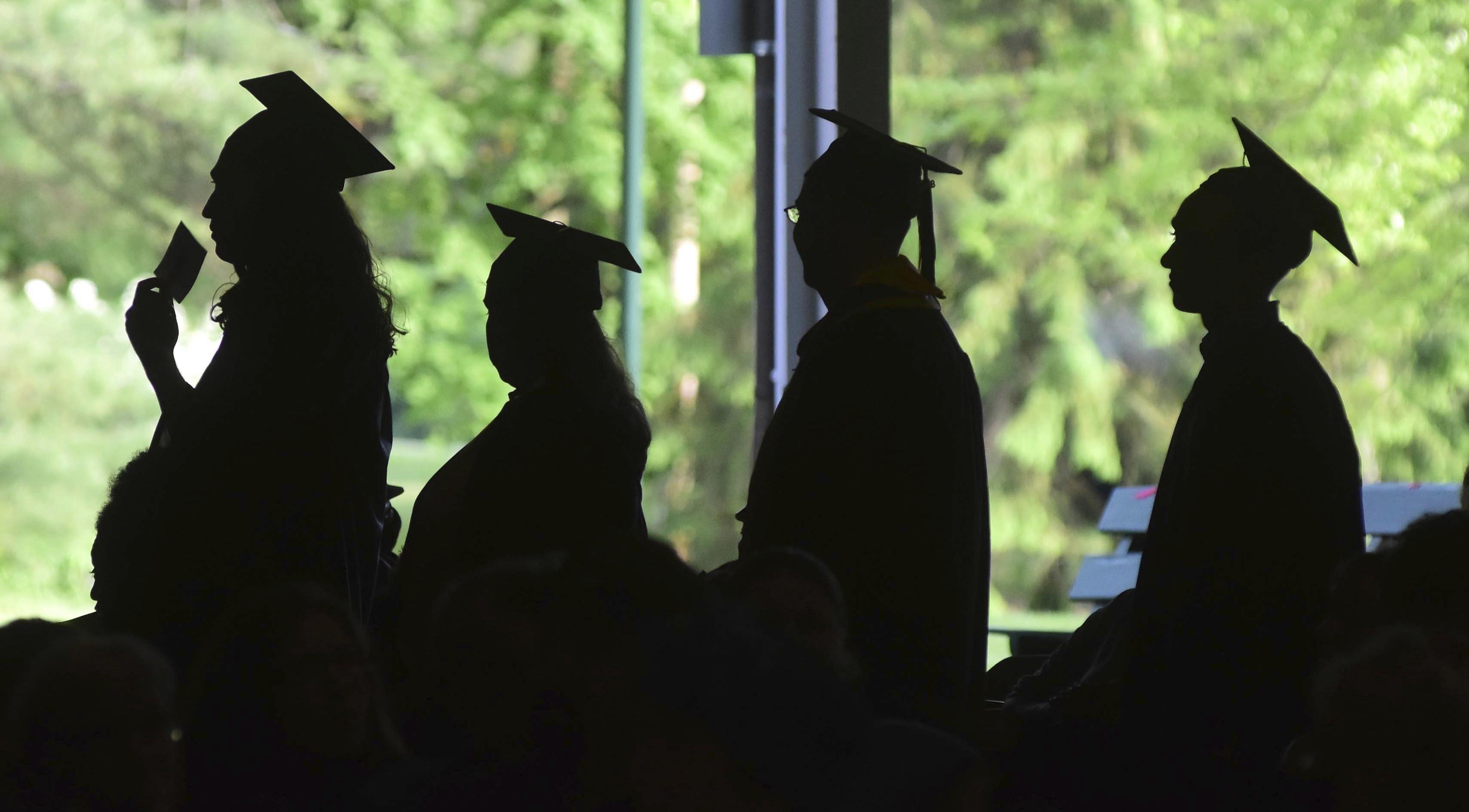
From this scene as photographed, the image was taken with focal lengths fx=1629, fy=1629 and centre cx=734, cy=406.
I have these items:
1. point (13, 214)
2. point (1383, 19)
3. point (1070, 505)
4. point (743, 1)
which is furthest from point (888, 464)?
point (13, 214)

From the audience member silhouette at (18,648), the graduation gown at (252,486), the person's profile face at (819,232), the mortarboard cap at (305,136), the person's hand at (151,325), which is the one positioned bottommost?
the audience member silhouette at (18,648)

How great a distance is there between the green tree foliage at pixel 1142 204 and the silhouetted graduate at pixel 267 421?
7683mm

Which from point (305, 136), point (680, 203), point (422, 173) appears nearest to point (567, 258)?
point (305, 136)

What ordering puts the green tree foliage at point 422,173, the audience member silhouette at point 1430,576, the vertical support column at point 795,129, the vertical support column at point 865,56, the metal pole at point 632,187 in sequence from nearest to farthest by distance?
1. the audience member silhouette at point 1430,576
2. the vertical support column at point 865,56
3. the vertical support column at point 795,129
4. the metal pole at point 632,187
5. the green tree foliage at point 422,173

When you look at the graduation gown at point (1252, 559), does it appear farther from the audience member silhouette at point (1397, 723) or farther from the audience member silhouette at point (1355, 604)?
the audience member silhouette at point (1397, 723)

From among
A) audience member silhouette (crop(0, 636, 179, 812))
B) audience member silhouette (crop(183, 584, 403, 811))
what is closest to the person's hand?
audience member silhouette (crop(183, 584, 403, 811))

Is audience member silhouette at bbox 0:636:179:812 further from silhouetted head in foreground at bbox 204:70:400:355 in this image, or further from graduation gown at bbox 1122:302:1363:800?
graduation gown at bbox 1122:302:1363:800

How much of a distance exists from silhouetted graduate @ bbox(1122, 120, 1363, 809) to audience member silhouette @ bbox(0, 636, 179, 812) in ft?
5.30

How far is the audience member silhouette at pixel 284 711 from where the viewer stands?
2.07m

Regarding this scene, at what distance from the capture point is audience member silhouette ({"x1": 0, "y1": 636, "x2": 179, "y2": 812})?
6.13 feet

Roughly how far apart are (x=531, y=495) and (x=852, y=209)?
2.62ft

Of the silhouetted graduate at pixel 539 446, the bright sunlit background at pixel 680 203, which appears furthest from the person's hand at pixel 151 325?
the bright sunlit background at pixel 680 203

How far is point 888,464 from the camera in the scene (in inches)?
111

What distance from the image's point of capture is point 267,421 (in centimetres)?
255
